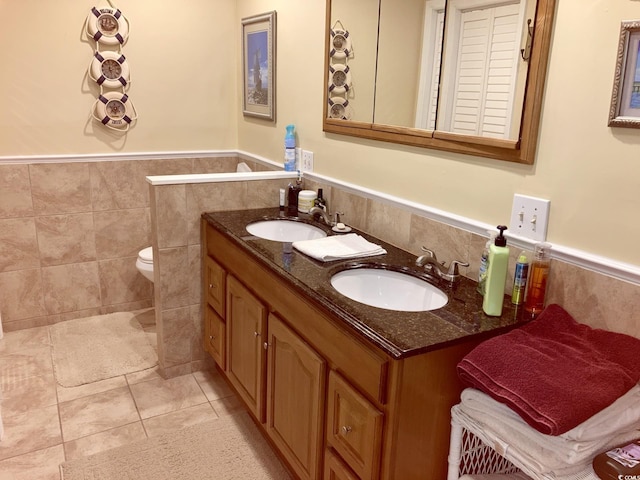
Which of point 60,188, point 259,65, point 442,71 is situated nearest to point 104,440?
point 60,188

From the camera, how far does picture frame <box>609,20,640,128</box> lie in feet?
4.01

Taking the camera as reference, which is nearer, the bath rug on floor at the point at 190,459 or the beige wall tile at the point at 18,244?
the bath rug on floor at the point at 190,459

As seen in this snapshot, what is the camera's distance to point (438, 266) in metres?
1.73

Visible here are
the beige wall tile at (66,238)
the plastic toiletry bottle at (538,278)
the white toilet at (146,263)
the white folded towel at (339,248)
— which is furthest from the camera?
the beige wall tile at (66,238)

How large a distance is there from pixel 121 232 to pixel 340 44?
1.81 meters

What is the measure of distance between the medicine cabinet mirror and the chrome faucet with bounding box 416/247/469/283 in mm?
350

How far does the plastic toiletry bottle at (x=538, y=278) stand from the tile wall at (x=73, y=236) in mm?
2407

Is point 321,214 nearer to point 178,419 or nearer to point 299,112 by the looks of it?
point 299,112

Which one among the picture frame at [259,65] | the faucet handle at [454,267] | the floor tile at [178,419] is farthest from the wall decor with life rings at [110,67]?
the faucet handle at [454,267]

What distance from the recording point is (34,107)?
2871mm

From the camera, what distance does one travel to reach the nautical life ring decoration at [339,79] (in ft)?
7.43

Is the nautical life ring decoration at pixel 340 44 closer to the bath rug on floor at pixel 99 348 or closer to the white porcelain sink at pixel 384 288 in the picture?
the white porcelain sink at pixel 384 288

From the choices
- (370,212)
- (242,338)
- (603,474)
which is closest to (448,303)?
(603,474)

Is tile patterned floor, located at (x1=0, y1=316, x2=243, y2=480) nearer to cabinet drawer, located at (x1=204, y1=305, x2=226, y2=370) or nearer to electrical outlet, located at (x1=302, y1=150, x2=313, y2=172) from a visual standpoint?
cabinet drawer, located at (x1=204, y1=305, x2=226, y2=370)
